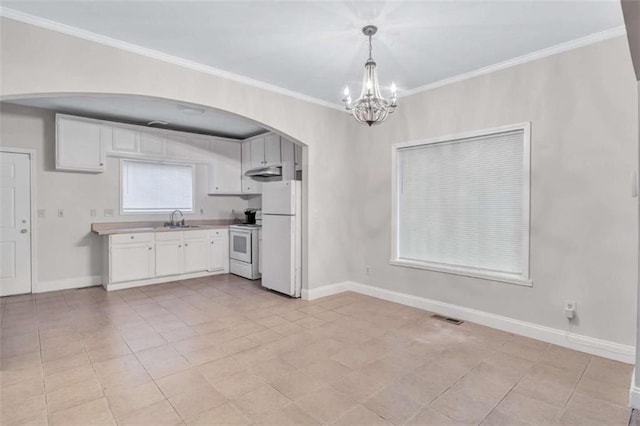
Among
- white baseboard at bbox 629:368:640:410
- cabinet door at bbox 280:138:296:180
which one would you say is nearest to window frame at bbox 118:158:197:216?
cabinet door at bbox 280:138:296:180

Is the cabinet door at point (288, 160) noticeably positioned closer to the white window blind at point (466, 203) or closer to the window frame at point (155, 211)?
the white window blind at point (466, 203)

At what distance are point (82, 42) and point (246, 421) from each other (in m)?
3.24

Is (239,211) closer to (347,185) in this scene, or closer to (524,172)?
(347,185)

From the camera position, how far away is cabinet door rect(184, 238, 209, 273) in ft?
18.8

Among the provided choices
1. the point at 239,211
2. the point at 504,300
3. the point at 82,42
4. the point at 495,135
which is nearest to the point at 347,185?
the point at 495,135

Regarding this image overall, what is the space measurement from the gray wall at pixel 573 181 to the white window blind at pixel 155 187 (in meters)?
4.80

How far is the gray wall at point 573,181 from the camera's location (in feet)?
9.02

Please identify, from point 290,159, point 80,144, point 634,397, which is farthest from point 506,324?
point 80,144

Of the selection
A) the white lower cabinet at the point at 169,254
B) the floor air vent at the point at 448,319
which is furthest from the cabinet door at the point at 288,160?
the floor air vent at the point at 448,319

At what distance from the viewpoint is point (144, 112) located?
200 inches

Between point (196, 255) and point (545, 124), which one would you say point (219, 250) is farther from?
point (545, 124)

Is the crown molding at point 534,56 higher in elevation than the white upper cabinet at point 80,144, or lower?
higher

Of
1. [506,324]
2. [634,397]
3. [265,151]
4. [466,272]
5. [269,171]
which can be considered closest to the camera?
[634,397]

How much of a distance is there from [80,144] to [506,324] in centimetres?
608
